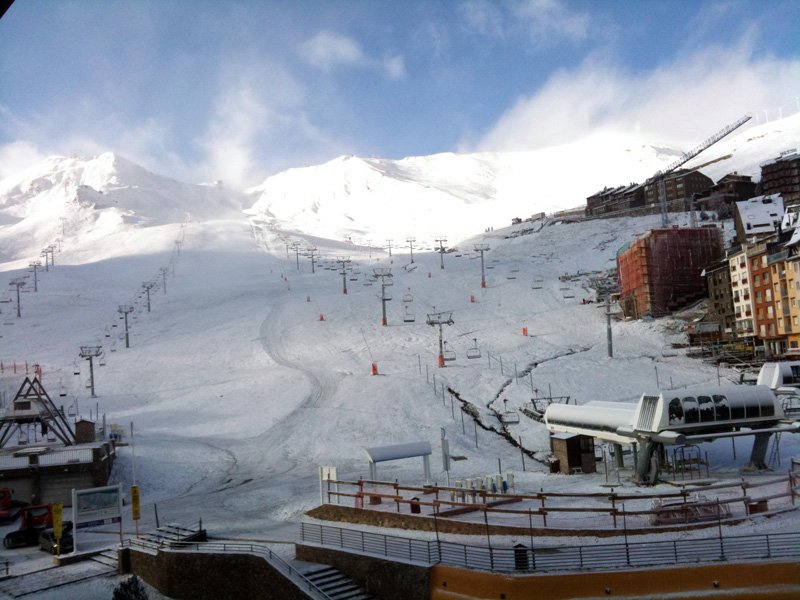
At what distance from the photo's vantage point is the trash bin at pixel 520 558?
1394 cm

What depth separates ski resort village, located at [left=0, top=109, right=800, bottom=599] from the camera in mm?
16047

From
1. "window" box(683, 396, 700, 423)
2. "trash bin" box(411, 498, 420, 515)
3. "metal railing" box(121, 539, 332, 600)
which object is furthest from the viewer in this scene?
"window" box(683, 396, 700, 423)

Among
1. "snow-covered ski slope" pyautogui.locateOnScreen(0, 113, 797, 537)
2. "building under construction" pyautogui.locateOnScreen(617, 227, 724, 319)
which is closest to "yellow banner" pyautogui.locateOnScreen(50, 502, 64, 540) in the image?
"snow-covered ski slope" pyautogui.locateOnScreen(0, 113, 797, 537)

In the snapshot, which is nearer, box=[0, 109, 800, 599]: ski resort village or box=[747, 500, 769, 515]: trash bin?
box=[0, 109, 800, 599]: ski resort village

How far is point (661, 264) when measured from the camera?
59156 mm

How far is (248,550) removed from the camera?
18.1m

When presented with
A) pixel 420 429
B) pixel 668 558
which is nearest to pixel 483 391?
pixel 420 429

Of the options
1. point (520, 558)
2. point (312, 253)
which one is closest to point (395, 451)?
point (520, 558)

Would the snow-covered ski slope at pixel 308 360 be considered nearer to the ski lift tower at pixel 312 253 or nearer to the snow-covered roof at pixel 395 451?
the ski lift tower at pixel 312 253

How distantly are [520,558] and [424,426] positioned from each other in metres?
22.4

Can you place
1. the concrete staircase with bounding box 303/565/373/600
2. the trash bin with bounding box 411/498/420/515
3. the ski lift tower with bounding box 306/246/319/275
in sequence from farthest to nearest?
the ski lift tower with bounding box 306/246/319/275 → the trash bin with bounding box 411/498/420/515 → the concrete staircase with bounding box 303/565/373/600

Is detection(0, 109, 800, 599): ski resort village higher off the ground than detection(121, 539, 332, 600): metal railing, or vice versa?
detection(0, 109, 800, 599): ski resort village

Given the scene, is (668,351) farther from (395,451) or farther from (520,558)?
(520,558)

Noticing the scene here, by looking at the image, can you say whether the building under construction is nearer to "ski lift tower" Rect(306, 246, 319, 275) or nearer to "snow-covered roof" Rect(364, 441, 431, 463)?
"snow-covered roof" Rect(364, 441, 431, 463)
